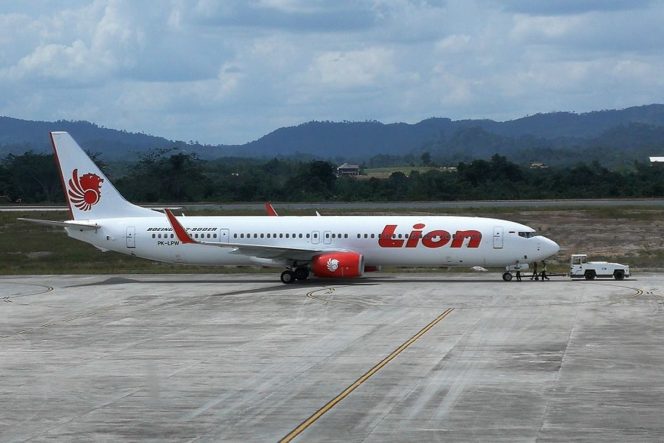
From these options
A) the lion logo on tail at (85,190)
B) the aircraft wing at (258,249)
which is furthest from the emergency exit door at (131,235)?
the aircraft wing at (258,249)

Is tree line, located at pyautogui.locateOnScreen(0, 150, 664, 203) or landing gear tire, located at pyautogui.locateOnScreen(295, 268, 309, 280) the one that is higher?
tree line, located at pyautogui.locateOnScreen(0, 150, 664, 203)

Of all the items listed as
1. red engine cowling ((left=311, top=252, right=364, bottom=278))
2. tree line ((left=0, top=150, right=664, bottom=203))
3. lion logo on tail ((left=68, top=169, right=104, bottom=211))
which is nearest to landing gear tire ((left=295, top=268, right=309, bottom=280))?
red engine cowling ((left=311, top=252, right=364, bottom=278))

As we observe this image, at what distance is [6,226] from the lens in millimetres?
89938

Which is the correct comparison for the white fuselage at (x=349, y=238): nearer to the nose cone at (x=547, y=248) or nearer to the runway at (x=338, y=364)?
the nose cone at (x=547, y=248)

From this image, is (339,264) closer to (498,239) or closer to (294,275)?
(294,275)

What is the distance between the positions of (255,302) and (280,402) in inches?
869

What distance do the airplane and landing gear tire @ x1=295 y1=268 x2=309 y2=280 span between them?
0.17ft

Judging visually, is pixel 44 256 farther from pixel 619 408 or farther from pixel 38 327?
pixel 619 408

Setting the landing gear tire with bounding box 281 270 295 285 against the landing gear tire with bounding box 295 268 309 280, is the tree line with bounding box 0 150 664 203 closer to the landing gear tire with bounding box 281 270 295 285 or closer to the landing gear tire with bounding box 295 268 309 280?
the landing gear tire with bounding box 295 268 309 280

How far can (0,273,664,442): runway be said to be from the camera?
23.4 metres

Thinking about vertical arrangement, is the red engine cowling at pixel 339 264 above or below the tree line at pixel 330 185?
below

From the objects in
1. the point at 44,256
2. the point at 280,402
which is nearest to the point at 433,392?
the point at 280,402

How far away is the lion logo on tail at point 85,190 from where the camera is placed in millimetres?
59531

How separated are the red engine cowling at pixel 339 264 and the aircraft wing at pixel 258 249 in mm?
795
